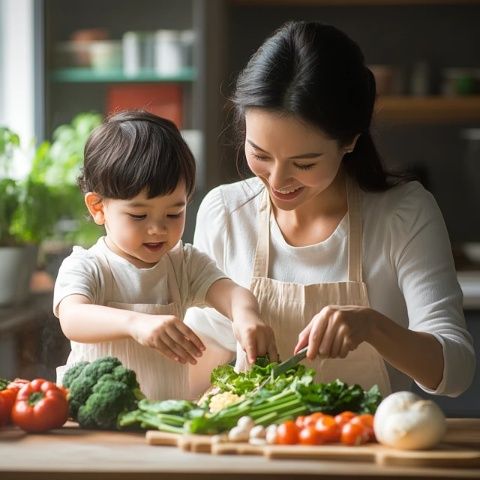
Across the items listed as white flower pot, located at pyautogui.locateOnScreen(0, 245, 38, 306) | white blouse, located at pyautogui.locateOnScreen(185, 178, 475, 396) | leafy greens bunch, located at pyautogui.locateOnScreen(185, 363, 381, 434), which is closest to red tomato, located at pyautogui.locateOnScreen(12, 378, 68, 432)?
leafy greens bunch, located at pyautogui.locateOnScreen(185, 363, 381, 434)

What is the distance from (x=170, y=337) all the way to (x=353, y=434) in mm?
312

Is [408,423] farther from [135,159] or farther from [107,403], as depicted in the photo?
[135,159]

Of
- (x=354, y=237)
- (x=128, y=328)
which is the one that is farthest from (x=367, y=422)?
(x=354, y=237)

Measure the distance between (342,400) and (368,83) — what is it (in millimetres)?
611

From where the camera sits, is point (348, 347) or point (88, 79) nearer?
point (348, 347)

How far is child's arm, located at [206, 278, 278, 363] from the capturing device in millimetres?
1766

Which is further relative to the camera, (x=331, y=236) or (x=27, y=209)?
(x=27, y=209)

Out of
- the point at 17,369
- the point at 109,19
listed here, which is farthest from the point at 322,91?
the point at 109,19

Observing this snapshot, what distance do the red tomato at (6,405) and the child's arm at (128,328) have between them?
0.13 meters

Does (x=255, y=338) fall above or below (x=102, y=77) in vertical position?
below

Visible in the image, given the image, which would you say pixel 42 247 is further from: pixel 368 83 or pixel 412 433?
pixel 412 433

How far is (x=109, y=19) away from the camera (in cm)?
449

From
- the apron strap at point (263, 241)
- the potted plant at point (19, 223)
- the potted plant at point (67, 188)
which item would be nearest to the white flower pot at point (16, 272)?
the potted plant at point (19, 223)

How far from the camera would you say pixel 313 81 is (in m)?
1.86
